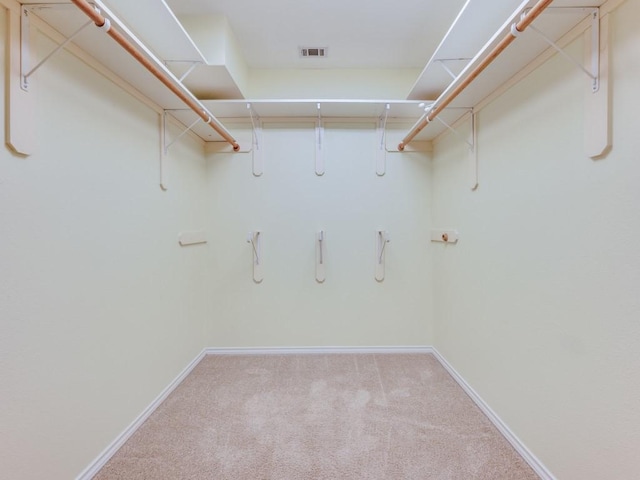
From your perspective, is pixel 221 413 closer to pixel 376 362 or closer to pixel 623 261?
pixel 376 362

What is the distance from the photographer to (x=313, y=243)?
2.80 m

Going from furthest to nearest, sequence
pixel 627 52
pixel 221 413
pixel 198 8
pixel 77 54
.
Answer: pixel 198 8 < pixel 221 413 < pixel 77 54 < pixel 627 52

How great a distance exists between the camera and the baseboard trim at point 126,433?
142 cm

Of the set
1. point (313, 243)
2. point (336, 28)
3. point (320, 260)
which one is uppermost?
point (336, 28)

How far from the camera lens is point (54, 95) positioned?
127cm

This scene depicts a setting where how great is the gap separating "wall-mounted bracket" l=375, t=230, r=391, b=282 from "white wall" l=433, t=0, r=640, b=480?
839 millimetres

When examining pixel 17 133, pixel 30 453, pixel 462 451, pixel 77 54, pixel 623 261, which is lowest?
pixel 462 451

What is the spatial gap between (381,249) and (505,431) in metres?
1.58

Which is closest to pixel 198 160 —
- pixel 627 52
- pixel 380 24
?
pixel 380 24

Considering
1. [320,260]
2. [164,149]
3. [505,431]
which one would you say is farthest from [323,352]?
[164,149]

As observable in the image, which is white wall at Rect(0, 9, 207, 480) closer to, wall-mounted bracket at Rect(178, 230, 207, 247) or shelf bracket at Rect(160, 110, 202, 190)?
shelf bracket at Rect(160, 110, 202, 190)

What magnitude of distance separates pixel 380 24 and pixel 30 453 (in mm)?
3132

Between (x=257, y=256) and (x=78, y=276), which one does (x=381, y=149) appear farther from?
(x=78, y=276)

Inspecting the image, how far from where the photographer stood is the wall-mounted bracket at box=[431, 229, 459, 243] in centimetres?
234
